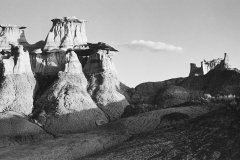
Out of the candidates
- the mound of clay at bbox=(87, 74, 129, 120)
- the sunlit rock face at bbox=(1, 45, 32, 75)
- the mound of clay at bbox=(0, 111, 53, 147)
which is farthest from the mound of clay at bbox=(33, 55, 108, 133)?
the sunlit rock face at bbox=(1, 45, 32, 75)

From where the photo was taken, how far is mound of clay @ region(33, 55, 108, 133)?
43406 millimetres

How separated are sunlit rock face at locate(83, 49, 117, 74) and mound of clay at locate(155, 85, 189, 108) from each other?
6.63 m

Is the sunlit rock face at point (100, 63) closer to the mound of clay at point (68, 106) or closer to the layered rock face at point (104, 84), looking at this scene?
the layered rock face at point (104, 84)

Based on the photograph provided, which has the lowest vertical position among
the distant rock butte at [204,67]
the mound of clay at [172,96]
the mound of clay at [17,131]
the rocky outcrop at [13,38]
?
the mound of clay at [17,131]

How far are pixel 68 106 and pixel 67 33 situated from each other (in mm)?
19030

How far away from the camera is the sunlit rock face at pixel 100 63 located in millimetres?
53062

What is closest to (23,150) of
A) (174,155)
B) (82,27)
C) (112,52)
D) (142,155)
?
(142,155)

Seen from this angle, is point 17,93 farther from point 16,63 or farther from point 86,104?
point 86,104

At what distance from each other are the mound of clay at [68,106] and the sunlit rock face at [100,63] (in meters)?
2.40

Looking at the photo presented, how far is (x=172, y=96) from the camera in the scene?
52.9 metres

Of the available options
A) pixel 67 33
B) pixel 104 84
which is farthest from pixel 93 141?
pixel 67 33

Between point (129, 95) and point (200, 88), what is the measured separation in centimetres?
932

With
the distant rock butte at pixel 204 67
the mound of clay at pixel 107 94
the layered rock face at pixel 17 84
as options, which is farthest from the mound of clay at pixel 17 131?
the distant rock butte at pixel 204 67

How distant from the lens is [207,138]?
20.4 metres
